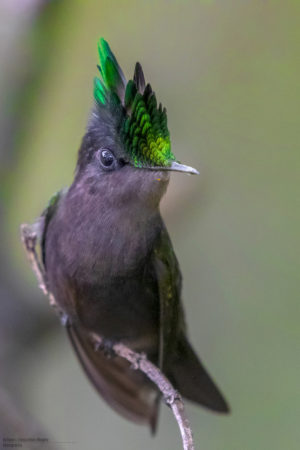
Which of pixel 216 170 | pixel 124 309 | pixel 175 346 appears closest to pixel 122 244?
pixel 124 309

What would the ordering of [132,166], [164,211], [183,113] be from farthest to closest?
1. [164,211]
2. [183,113]
3. [132,166]

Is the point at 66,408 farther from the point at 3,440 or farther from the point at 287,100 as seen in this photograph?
the point at 287,100

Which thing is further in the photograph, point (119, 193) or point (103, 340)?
point (103, 340)

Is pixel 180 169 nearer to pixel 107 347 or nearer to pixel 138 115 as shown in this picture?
pixel 138 115

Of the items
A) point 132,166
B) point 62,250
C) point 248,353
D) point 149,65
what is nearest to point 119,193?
point 132,166

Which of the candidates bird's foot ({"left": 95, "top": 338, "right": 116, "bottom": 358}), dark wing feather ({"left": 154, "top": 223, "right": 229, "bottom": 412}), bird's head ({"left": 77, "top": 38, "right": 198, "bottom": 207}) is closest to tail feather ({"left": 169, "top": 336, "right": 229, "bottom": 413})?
dark wing feather ({"left": 154, "top": 223, "right": 229, "bottom": 412})

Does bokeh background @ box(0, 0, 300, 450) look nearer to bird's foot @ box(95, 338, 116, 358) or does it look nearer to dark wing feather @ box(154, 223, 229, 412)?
dark wing feather @ box(154, 223, 229, 412)
